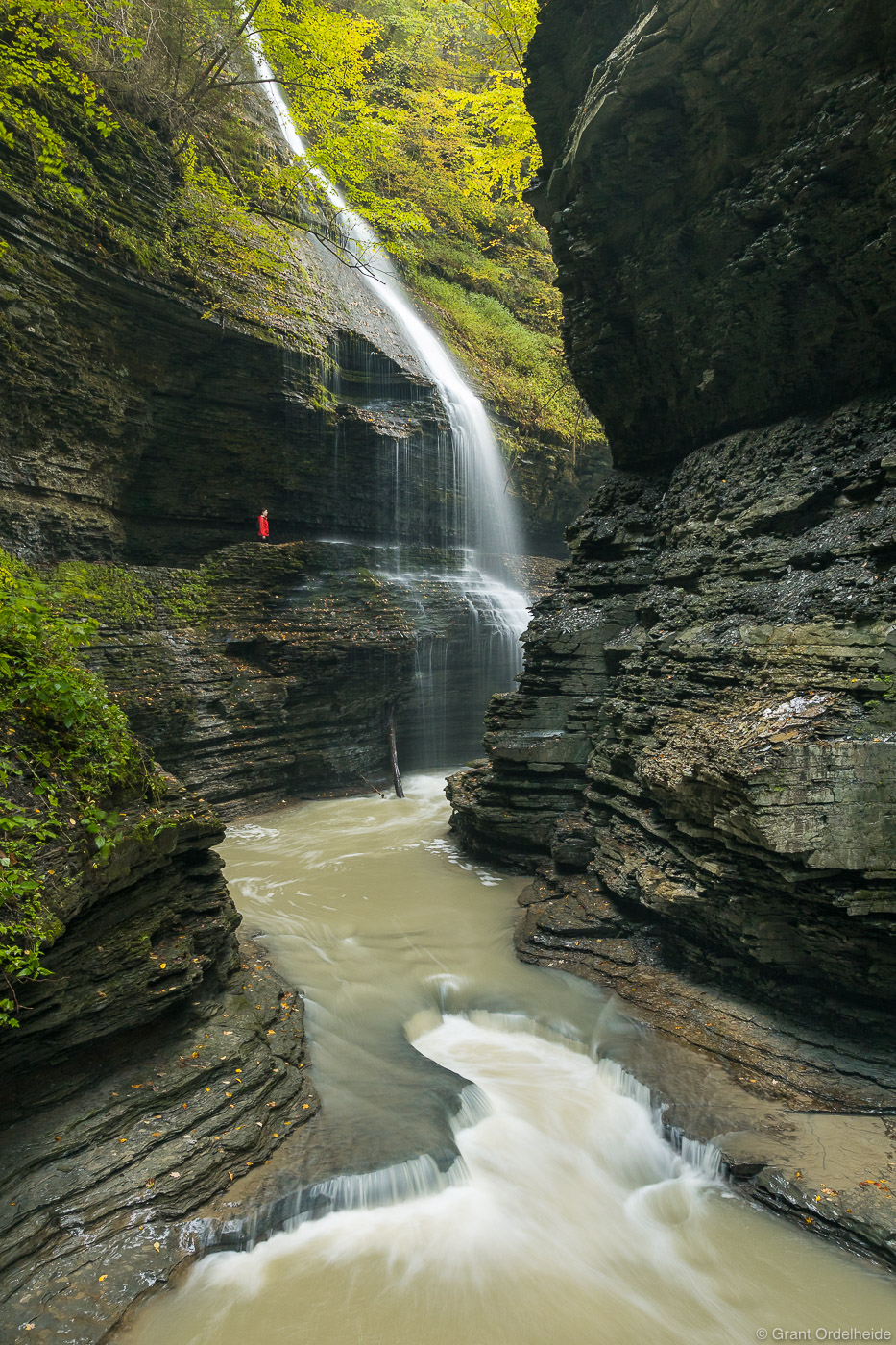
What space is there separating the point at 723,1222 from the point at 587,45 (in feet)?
37.6

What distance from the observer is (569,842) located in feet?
27.0

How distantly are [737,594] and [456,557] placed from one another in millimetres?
10820

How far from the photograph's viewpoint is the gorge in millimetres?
3799

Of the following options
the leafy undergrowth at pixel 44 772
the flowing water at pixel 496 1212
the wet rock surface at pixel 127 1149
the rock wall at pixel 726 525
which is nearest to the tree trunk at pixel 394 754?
the rock wall at pixel 726 525

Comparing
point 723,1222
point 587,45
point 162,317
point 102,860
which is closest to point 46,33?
point 162,317

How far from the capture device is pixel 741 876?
18.2 ft

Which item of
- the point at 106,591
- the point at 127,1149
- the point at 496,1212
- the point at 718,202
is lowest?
the point at 496,1212

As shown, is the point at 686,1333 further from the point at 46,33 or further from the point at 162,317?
the point at 46,33

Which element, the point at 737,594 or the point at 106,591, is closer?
the point at 737,594

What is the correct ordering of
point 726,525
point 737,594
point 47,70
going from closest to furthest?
point 737,594, point 726,525, point 47,70

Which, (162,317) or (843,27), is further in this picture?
(162,317)

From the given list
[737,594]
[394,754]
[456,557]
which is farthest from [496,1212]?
[456,557]

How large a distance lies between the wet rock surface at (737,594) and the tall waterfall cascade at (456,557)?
6.36 m

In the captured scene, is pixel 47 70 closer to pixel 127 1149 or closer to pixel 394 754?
pixel 394 754
